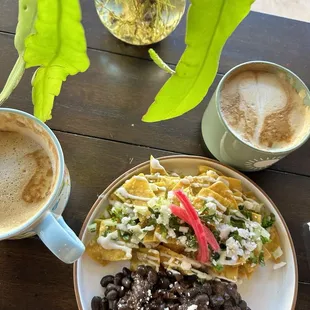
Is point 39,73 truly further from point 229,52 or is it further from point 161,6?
point 229,52

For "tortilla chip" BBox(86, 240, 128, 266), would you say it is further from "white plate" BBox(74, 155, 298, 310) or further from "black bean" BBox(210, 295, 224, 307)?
"black bean" BBox(210, 295, 224, 307)

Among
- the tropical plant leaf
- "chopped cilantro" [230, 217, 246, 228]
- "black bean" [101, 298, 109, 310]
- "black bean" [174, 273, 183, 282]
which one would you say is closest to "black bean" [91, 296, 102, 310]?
"black bean" [101, 298, 109, 310]

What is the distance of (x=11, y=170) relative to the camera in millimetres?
634

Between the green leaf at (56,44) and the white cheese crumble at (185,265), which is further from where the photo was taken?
the white cheese crumble at (185,265)

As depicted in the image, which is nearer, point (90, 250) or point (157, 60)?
point (157, 60)

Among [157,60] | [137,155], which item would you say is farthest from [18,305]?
[157,60]

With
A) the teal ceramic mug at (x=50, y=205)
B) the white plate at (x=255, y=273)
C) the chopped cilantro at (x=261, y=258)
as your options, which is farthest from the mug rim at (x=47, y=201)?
the chopped cilantro at (x=261, y=258)

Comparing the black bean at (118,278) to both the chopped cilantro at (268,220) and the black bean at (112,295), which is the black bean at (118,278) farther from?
the chopped cilantro at (268,220)

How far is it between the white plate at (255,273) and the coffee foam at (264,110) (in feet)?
0.24

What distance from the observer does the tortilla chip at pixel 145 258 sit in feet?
2.24

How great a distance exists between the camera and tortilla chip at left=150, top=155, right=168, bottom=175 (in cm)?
71

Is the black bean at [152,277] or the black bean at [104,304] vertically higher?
the black bean at [152,277]

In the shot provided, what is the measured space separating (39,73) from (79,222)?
0.31m

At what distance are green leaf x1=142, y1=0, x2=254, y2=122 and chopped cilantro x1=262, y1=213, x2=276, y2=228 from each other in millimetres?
317
